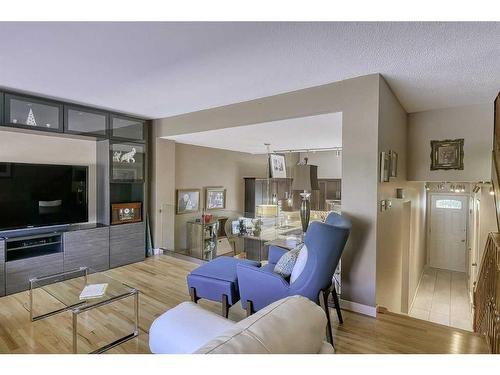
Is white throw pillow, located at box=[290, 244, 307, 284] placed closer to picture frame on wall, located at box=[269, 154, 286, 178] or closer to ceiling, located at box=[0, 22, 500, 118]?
ceiling, located at box=[0, 22, 500, 118]

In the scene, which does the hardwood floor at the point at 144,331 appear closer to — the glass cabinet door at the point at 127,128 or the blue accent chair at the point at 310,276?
the blue accent chair at the point at 310,276

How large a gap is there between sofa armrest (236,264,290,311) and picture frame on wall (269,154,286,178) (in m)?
4.55

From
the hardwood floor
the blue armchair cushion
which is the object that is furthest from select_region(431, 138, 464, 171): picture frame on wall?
the blue armchair cushion

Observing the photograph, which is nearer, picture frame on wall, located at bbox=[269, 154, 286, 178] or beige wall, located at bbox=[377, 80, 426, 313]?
beige wall, located at bbox=[377, 80, 426, 313]

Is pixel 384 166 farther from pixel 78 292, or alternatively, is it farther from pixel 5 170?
pixel 5 170

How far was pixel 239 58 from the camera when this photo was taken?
7.52 feet

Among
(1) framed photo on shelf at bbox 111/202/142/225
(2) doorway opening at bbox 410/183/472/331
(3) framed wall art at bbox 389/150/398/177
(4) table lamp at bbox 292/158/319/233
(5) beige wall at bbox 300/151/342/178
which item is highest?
(5) beige wall at bbox 300/151/342/178

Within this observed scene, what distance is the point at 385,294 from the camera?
3.13 meters

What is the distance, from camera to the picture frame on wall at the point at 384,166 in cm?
272

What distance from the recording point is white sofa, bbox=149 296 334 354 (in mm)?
869

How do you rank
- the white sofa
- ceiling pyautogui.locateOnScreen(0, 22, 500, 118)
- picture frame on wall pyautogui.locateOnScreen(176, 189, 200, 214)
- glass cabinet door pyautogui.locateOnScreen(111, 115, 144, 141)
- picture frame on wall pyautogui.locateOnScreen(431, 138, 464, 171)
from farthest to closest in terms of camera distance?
picture frame on wall pyautogui.locateOnScreen(176, 189, 200, 214) → glass cabinet door pyautogui.locateOnScreen(111, 115, 144, 141) → picture frame on wall pyautogui.locateOnScreen(431, 138, 464, 171) → ceiling pyautogui.locateOnScreen(0, 22, 500, 118) → the white sofa
